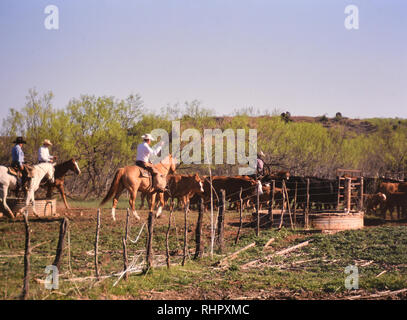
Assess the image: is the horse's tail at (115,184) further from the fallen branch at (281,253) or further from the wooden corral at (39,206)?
the fallen branch at (281,253)

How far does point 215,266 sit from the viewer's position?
9.91 m

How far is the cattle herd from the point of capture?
1762 centimetres

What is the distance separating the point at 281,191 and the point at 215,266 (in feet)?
31.2

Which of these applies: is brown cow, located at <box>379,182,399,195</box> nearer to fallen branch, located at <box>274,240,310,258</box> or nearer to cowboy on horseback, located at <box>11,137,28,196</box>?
fallen branch, located at <box>274,240,310,258</box>

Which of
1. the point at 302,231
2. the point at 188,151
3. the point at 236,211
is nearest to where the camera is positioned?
the point at 302,231

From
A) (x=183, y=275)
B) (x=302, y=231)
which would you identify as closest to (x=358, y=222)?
(x=302, y=231)

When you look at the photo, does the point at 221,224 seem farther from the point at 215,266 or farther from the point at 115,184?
the point at 115,184

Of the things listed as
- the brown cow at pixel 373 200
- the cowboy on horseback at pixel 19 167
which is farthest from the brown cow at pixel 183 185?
the brown cow at pixel 373 200

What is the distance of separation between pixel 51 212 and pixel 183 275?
8341mm

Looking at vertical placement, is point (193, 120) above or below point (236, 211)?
above

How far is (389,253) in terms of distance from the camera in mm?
10945

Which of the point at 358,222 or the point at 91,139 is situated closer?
the point at 358,222

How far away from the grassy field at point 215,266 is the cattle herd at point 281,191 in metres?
3.38
